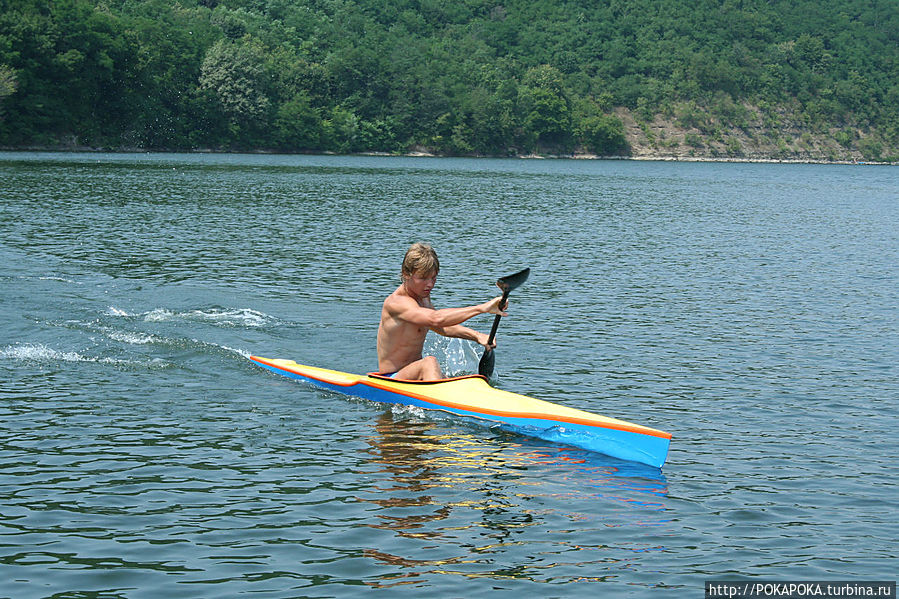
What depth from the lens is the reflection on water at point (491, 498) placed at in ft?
29.3

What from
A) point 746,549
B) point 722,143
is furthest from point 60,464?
point 722,143

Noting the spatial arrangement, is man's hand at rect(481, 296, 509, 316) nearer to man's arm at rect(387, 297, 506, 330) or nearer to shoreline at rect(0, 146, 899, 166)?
man's arm at rect(387, 297, 506, 330)

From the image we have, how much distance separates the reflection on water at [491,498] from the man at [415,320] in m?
1.22

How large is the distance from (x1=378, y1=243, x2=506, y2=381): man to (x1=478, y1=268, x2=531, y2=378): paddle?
0.14 meters

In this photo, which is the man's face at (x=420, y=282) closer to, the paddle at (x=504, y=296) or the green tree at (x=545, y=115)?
the paddle at (x=504, y=296)

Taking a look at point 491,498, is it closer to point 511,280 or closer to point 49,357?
point 511,280

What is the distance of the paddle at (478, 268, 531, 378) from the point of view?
511 inches

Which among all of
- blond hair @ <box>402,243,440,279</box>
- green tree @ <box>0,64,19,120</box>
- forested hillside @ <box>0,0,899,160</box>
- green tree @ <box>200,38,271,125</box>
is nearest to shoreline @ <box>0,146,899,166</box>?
forested hillside @ <box>0,0,899,160</box>

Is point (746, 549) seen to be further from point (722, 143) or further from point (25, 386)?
point (722, 143)

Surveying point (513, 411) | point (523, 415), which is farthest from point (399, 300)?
point (523, 415)

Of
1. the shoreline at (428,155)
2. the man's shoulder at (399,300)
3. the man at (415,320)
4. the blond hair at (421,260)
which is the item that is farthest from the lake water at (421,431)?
the shoreline at (428,155)

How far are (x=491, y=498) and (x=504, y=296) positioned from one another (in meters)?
3.18

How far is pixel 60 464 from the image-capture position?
10.9 meters

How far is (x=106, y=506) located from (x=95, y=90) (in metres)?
102
